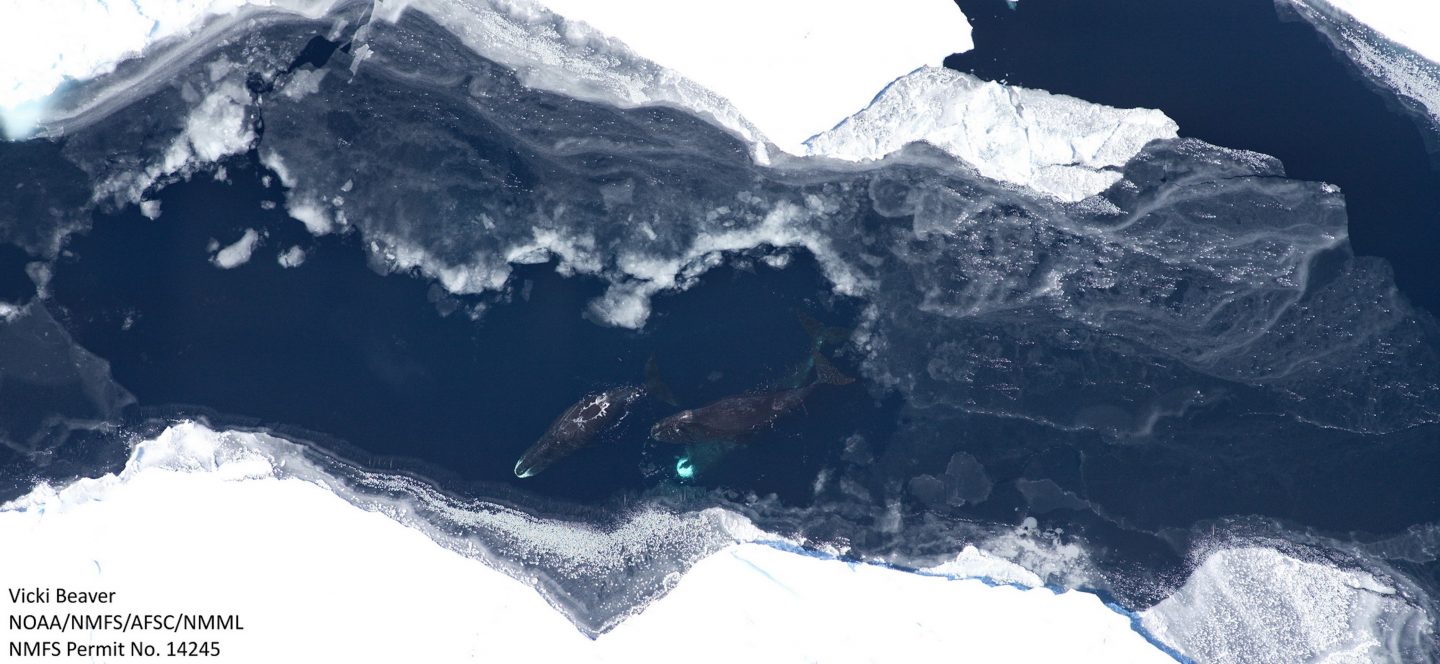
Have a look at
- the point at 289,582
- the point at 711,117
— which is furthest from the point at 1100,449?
the point at 289,582

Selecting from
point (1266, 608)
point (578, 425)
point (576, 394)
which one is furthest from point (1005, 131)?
point (1266, 608)

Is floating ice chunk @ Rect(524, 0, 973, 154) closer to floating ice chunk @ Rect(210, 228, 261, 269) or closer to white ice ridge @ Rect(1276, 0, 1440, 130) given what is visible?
floating ice chunk @ Rect(210, 228, 261, 269)

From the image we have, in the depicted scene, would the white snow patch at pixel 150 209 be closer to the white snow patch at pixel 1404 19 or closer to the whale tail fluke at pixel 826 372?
the whale tail fluke at pixel 826 372

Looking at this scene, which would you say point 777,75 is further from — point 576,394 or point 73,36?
point 73,36

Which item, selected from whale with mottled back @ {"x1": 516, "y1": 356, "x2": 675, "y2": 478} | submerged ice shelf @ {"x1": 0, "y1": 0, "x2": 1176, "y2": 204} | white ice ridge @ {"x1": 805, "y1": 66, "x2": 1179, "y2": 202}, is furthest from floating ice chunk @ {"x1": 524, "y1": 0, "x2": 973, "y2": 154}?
whale with mottled back @ {"x1": 516, "y1": 356, "x2": 675, "y2": 478}

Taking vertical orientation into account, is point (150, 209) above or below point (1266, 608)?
above


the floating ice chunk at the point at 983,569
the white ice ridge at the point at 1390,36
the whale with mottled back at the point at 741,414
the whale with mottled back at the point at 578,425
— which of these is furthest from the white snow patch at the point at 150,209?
the white ice ridge at the point at 1390,36
